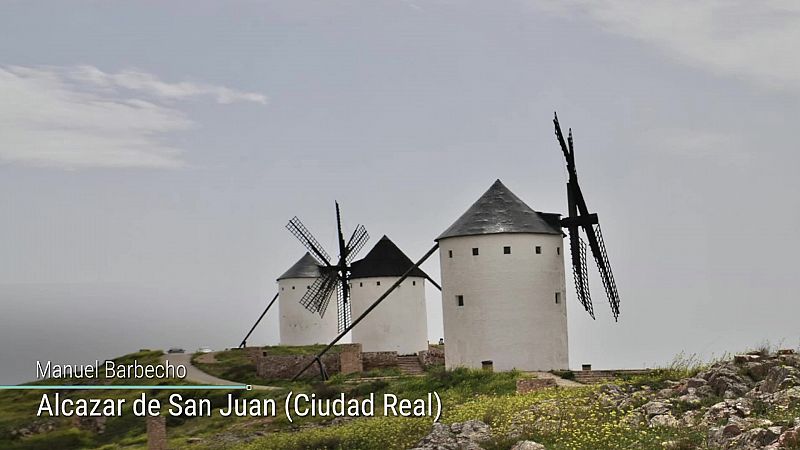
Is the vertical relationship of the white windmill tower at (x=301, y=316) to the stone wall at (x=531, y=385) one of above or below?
above

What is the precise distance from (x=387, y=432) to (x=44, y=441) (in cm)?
1852

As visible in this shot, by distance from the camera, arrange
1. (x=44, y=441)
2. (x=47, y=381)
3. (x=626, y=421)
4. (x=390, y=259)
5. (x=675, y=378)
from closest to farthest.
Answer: (x=626, y=421) → (x=675, y=378) → (x=44, y=441) → (x=390, y=259) → (x=47, y=381)

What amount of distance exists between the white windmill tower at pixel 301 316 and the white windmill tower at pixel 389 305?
7.43 metres

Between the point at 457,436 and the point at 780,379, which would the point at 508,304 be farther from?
the point at 780,379


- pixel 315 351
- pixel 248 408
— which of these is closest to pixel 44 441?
pixel 248 408

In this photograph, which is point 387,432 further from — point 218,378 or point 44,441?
point 218,378

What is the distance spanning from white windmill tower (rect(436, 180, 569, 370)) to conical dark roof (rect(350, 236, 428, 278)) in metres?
14.3

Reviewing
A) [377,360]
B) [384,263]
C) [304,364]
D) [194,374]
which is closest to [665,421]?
[377,360]

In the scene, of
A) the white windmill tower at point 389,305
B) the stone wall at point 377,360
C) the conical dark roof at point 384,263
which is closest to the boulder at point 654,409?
the stone wall at point 377,360

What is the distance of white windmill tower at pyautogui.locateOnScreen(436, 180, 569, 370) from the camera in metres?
33.7

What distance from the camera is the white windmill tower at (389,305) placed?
48.4m

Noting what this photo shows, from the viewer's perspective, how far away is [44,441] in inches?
1455

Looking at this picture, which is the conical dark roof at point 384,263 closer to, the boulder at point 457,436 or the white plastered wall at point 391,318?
the white plastered wall at point 391,318

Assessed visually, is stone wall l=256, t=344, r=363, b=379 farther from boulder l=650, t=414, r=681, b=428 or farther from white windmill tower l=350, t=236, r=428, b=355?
boulder l=650, t=414, r=681, b=428
